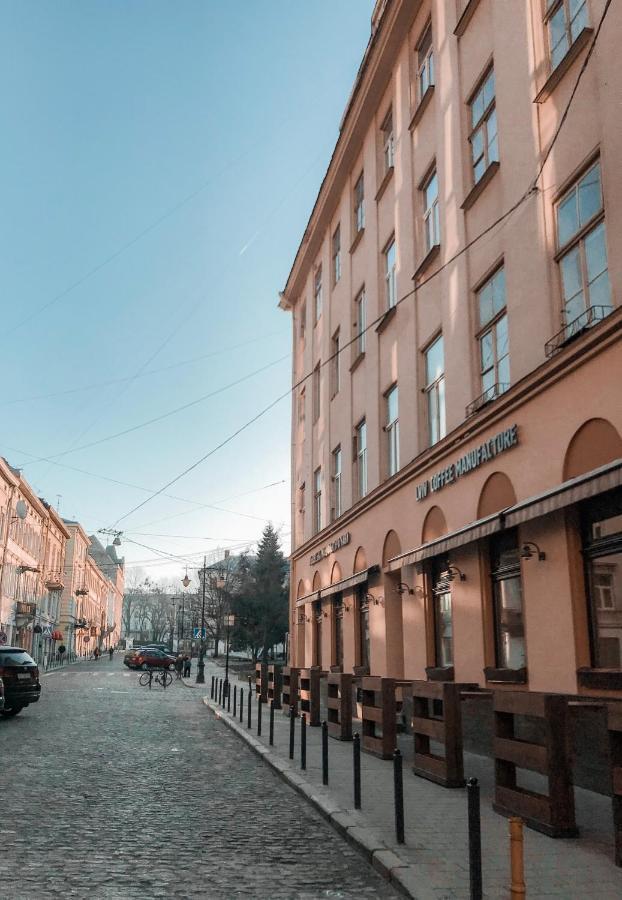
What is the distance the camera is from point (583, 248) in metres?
10.5

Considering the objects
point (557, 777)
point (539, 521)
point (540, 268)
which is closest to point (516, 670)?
point (539, 521)

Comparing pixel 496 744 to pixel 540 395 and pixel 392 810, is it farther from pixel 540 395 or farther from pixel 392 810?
pixel 540 395

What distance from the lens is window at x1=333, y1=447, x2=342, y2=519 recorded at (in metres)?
23.5

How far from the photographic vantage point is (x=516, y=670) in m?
11.2

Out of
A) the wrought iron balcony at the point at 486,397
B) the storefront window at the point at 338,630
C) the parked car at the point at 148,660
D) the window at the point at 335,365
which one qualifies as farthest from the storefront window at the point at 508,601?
the parked car at the point at 148,660

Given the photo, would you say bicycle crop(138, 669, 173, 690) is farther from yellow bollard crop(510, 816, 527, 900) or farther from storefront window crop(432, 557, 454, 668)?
yellow bollard crop(510, 816, 527, 900)

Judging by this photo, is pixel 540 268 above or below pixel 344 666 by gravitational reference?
above

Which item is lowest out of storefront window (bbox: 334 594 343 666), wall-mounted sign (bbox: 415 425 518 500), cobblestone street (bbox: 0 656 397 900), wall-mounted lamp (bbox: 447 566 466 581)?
cobblestone street (bbox: 0 656 397 900)

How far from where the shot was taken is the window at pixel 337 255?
25069mm

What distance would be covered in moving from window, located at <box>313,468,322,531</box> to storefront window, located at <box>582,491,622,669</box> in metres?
16.2

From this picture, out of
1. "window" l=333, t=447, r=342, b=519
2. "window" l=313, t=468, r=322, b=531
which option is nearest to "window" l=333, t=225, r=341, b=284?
"window" l=333, t=447, r=342, b=519

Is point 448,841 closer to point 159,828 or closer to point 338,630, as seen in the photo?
point 159,828

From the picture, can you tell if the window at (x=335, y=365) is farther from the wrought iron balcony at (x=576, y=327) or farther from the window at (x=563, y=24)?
the wrought iron balcony at (x=576, y=327)

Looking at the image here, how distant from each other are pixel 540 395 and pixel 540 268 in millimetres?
1910
